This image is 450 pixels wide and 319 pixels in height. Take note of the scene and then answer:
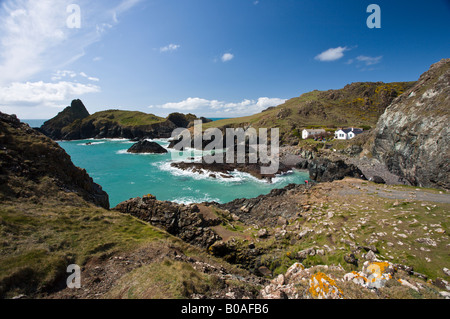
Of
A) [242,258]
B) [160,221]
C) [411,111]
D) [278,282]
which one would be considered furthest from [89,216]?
[411,111]

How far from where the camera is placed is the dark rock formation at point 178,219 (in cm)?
1437

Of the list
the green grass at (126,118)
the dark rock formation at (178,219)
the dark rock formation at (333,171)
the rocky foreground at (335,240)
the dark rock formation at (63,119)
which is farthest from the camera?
the green grass at (126,118)

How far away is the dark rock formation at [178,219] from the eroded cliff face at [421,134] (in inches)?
1001

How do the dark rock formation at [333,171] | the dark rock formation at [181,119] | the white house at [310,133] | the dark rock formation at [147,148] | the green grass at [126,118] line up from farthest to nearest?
the dark rock formation at [181,119], the green grass at [126,118], the white house at [310,133], the dark rock formation at [147,148], the dark rock formation at [333,171]

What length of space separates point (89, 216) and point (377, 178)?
35.7m

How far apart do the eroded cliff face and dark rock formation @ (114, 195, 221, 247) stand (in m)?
25.4

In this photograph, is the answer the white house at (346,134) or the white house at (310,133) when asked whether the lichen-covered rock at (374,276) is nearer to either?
the white house at (346,134)

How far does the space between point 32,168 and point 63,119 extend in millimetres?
164497

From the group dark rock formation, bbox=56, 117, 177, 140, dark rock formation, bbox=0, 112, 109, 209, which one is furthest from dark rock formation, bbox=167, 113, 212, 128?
dark rock formation, bbox=0, 112, 109, 209

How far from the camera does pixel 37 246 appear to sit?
7.34m

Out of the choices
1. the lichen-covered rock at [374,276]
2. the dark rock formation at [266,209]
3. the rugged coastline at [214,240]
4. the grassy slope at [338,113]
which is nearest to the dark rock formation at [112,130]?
the grassy slope at [338,113]

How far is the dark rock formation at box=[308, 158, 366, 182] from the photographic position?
3091cm
